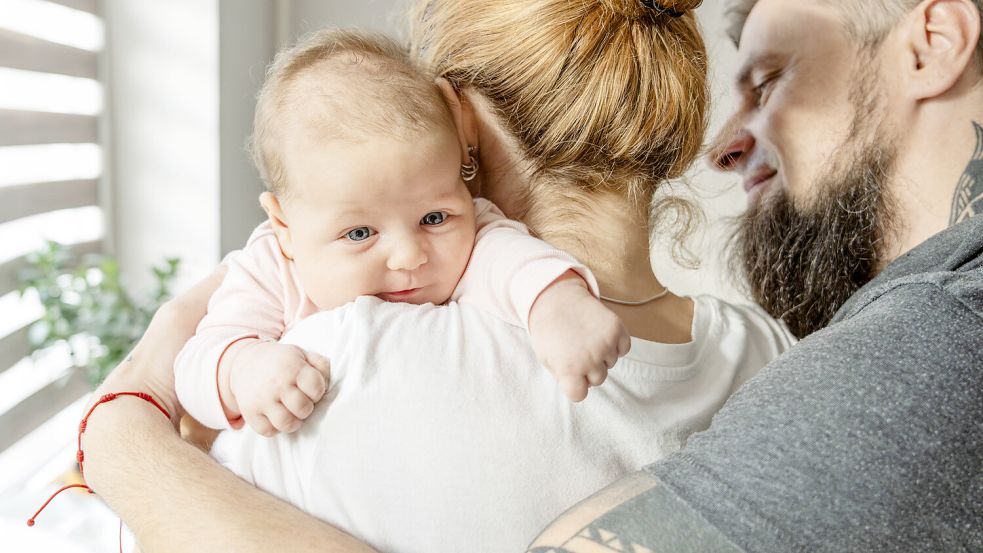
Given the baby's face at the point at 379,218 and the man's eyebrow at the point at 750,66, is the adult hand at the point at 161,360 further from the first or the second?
A: the man's eyebrow at the point at 750,66

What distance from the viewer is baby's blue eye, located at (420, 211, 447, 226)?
3.29 feet

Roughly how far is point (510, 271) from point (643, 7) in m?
0.37

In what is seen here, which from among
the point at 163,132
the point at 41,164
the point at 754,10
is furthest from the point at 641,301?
the point at 163,132

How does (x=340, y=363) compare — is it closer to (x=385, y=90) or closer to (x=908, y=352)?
(x=385, y=90)

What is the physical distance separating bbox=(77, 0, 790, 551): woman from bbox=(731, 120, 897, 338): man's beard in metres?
0.43

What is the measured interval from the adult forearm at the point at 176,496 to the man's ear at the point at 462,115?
18.9 inches

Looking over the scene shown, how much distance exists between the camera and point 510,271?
0.91 metres

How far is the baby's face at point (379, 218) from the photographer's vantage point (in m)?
0.93

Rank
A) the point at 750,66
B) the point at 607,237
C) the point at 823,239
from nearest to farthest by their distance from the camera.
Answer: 1. the point at 607,237
2. the point at 823,239
3. the point at 750,66

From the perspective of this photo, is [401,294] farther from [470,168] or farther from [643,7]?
[643,7]

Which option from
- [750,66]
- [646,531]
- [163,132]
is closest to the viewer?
[646,531]

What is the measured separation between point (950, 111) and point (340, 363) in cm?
101

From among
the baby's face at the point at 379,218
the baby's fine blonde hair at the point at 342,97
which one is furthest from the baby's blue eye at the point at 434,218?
the baby's fine blonde hair at the point at 342,97

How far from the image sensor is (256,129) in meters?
1.05
